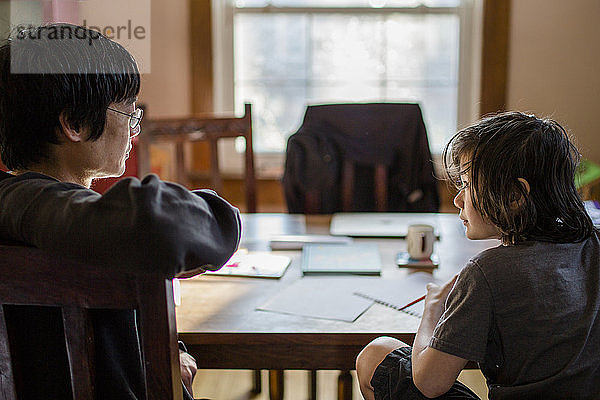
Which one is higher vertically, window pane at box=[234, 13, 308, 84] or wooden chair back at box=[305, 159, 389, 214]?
window pane at box=[234, 13, 308, 84]

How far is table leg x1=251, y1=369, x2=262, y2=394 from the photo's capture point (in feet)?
7.88

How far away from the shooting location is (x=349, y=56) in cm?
378

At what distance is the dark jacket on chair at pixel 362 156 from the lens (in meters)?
2.71

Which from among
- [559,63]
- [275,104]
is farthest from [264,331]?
[559,63]

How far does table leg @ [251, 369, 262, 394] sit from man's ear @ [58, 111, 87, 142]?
4.86ft

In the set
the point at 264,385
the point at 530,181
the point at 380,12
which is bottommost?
the point at 264,385

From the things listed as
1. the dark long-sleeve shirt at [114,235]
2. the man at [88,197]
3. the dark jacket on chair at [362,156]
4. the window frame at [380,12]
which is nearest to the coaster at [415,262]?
the man at [88,197]

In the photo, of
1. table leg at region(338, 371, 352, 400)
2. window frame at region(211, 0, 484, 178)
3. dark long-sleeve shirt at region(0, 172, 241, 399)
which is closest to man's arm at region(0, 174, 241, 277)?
dark long-sleeve shirt at region(0, 172, 241, 399)

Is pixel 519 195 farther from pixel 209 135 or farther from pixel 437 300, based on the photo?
pixel 209 135

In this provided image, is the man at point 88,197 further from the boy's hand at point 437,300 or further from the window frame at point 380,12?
the window frame at point 380,12

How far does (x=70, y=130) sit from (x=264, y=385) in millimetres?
1648

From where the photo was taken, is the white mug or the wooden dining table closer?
the wooden dining table

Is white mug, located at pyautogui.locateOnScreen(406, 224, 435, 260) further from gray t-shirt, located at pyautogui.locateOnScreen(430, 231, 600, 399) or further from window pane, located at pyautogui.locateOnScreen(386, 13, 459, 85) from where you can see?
window pane, located at pyautogui.locateOnScreen(386, 13, 459, 85)

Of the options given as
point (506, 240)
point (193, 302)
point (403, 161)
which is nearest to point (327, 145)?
point (403, 161)
